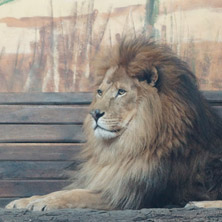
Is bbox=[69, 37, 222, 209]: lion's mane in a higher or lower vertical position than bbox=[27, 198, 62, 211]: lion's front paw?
higher

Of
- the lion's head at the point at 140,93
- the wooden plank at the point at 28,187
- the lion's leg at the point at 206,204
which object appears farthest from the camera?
the wooden plank at the point at 28,187

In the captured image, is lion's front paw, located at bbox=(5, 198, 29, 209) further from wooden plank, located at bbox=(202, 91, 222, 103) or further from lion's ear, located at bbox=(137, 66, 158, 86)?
wooden plank, located at bbox=(202, 91, 222, 103)

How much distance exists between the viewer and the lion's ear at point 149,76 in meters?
4.12

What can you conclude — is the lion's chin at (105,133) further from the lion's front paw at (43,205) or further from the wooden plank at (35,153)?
the wooden plank at (35,153)

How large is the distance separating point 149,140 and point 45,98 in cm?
139

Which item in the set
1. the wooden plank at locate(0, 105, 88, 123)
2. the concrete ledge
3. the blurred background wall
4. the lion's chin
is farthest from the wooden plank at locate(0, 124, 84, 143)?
the concrete ledge

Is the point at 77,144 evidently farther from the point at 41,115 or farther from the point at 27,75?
the point at 27,75

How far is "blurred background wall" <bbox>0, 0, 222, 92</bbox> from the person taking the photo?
517 cm

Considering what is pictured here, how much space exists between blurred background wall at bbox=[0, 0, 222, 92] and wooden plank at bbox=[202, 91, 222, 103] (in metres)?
0.07

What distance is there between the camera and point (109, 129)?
4098mm

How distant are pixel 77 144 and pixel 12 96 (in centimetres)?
66

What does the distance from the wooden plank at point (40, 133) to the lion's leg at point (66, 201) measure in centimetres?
111

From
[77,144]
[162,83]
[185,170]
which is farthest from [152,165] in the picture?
[77,144]

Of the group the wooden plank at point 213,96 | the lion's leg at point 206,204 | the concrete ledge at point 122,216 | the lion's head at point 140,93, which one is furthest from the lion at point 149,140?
the wooden plank at point 213,96
